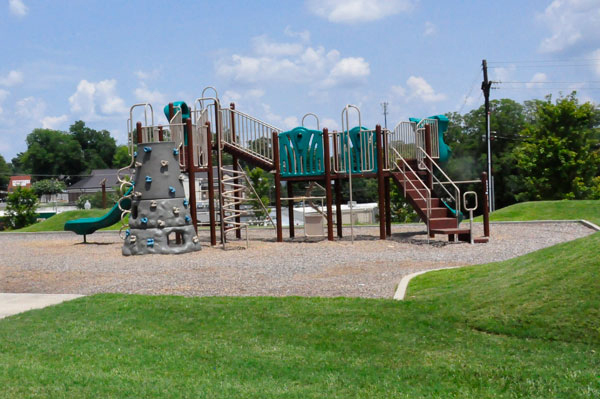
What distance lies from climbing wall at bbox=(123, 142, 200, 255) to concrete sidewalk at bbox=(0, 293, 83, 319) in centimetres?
581

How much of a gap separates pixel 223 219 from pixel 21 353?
11.7 m

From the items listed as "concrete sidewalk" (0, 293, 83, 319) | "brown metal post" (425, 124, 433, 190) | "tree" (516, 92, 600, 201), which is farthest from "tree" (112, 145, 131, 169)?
"concrete sidewalk" (0, 293, 83, 319)

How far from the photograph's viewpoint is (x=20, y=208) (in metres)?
37.2

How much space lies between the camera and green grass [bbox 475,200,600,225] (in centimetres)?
2425

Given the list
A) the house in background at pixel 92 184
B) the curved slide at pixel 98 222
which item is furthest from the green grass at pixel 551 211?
the house in background at pixel 92 184

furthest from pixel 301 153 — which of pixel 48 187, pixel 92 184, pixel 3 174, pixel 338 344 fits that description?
pixel 3 174

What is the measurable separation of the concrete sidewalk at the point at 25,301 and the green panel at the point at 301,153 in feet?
32.7

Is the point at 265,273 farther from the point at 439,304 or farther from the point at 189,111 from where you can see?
the point at 189,111

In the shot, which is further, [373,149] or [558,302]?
[373,149]

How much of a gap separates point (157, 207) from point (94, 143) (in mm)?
109892

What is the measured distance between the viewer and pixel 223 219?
726 inches

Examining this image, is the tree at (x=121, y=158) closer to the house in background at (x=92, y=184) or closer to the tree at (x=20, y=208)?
the house in background at (x=92, y=184)

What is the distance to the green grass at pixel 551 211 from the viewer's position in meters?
24.2

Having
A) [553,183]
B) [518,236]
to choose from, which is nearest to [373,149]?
[518,236]
